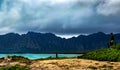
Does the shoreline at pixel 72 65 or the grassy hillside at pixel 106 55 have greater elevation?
the grassy hillside at pixel 106 55

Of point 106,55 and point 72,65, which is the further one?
point 106,55

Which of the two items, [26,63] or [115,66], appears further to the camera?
[26,63]

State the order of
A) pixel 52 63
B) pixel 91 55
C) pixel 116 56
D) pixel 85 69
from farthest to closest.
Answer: pixel 91 55 < pixel 116 56 < pixel 52 63 < pixel 85 69

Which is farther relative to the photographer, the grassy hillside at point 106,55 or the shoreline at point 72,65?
the grassy hillside at point 106,55

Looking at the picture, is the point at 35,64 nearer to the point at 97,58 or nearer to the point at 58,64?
the point at 58,64

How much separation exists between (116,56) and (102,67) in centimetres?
413

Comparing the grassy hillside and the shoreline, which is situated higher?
the grassy hillside

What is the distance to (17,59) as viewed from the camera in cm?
3803

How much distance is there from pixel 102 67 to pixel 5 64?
9189 millimetres

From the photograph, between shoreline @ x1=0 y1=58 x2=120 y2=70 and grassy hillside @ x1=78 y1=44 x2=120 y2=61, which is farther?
grassy hillside @ x1=78 y1=44 x2=120 y2=61

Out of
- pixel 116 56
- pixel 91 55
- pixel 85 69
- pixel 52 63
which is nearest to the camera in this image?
pixel 85 69

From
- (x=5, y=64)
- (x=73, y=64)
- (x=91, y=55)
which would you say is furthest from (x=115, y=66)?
(x=5, y=64)

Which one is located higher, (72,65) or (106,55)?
(106,55)

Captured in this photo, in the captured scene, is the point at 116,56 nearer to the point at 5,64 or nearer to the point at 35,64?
the point at 35,64
